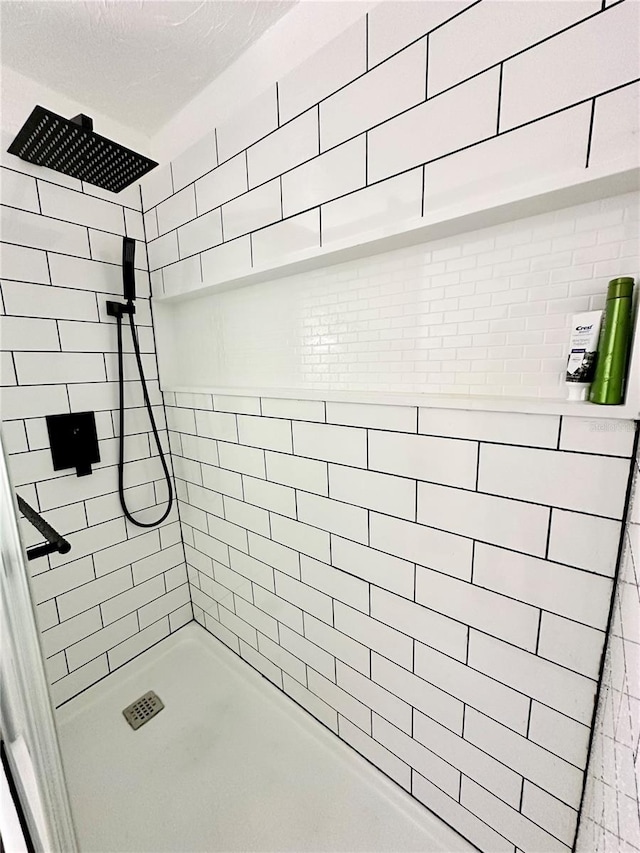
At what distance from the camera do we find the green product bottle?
0.59 meters

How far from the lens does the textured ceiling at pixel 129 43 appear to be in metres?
0.88

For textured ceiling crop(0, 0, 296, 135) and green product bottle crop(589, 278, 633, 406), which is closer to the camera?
green product bottle crop(589, 278, 633, 406)

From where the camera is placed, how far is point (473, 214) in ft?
2.33

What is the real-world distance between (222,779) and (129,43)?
2231mm

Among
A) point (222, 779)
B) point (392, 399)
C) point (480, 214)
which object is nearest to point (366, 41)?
point (480, 214)

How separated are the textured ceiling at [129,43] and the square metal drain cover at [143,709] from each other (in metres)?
2.21

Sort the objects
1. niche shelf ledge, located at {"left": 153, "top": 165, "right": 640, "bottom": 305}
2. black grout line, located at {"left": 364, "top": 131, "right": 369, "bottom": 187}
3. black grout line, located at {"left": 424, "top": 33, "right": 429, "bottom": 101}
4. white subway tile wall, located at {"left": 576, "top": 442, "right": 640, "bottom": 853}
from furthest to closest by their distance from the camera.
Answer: black grout line, located at {"left": 364, "top": 131, "right": 369, "bottom": 187}, black grout line, located at {"left": 424, "top": 33, "right": 429, "bottom": 101}, niche shelf ledge, located at {"left": 153, "top": 165, "right": 640, "bottom": 305}, white subway tile wall, located at {"left": 576, "top": 442, "right": 640, "bottom": 853}

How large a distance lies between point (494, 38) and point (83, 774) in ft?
7.47

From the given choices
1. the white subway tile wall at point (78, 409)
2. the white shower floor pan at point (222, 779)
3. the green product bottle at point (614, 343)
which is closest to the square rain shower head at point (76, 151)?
the white subway tile wall at point (78, 409)

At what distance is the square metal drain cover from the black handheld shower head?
1.61 m

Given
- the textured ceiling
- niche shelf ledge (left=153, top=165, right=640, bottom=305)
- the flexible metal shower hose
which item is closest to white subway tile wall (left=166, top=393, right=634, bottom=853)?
the flexible metal shower hose

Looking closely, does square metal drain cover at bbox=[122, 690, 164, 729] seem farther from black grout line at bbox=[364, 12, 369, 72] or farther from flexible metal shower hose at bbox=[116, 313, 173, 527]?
black grout line at bbox=[364, 12, 369, 72]

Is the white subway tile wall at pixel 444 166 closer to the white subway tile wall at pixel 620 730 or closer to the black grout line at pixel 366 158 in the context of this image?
the black grout line at pixel 366 158

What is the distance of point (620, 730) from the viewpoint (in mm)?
565
